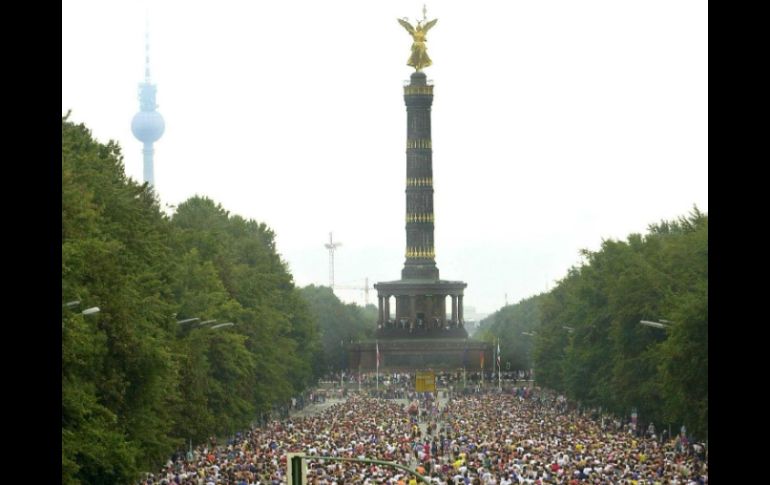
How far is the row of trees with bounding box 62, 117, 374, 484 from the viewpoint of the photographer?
4338 cm

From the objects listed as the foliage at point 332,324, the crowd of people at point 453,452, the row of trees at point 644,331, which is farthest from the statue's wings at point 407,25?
the crowd of people at point 453,452

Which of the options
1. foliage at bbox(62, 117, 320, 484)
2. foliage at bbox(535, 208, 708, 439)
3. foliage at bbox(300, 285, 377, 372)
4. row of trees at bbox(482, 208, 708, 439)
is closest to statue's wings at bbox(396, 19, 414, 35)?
foliage at bbox(300, 285, 377, 372)

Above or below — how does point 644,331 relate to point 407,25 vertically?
below

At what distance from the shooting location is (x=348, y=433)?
7031 centimetres

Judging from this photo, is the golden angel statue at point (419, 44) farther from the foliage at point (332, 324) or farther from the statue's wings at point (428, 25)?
the foliage at point (332, 324)

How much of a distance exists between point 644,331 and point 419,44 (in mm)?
93157

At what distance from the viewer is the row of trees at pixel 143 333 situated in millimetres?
43375

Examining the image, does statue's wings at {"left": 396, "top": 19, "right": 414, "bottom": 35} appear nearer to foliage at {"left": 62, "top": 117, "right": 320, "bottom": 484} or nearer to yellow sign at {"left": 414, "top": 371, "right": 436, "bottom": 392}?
yellow sign at {"left": 414, "top": 371, "right": 436, "bottom": 392}

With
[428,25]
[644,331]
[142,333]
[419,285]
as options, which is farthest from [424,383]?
[142,333]

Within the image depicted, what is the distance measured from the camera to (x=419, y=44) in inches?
6491

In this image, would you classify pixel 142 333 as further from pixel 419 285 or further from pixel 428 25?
pixel 428 25

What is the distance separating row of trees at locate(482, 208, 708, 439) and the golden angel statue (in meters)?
57.2

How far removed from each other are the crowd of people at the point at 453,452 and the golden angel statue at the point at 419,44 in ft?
251
